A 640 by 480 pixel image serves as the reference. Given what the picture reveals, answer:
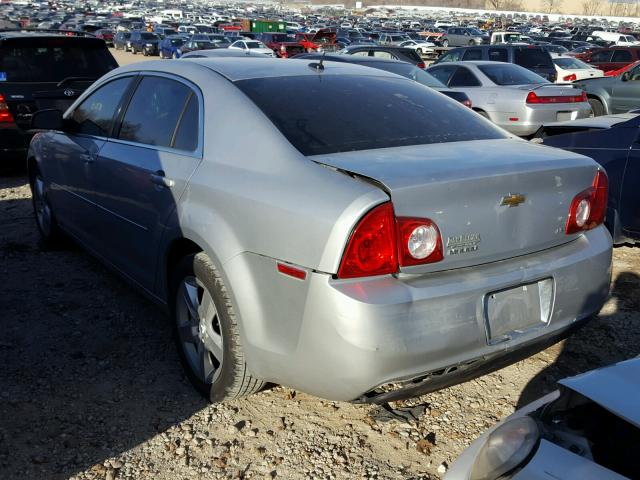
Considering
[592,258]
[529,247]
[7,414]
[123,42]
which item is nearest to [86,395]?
[7,414]

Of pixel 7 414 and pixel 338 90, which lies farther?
pixel 338 90

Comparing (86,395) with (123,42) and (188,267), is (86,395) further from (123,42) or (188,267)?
(123,42)

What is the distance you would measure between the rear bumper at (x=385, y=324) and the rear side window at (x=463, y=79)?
9483 millimetres

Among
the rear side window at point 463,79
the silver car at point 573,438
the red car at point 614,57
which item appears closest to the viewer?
the silver car at point 573,438

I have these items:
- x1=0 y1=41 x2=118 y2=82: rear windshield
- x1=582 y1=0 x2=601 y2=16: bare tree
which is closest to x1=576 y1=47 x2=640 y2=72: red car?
x1=0 y1=41 x2=118 y2=82: rear windshield

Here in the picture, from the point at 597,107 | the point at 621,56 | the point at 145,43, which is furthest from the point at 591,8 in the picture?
the point at 597,107

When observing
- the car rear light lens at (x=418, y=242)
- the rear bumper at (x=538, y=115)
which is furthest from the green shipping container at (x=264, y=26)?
the car rear light lens at (x=418, y=242)

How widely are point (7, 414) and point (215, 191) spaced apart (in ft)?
4.86

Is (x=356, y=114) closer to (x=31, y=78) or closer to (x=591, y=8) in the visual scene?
(x=31, y=78)

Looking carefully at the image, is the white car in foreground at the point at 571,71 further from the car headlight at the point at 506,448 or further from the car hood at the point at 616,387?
the car headlight at the point at 506,448

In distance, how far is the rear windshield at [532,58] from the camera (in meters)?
15.2

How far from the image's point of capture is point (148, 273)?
361 cm

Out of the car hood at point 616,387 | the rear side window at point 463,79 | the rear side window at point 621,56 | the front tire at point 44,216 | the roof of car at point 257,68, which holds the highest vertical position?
the roof of car at point 257,68

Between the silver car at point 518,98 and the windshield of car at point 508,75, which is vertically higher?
the windshield of car at point 508,75
